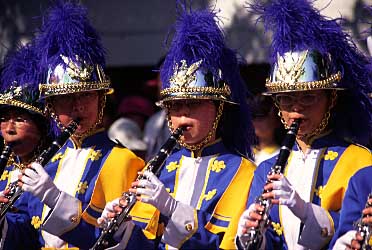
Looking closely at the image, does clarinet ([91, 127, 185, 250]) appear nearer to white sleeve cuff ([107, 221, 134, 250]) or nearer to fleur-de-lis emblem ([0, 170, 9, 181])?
white sleeve cuff ([107, 221, 134, 250])

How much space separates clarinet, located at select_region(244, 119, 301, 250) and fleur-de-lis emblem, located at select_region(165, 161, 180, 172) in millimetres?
866

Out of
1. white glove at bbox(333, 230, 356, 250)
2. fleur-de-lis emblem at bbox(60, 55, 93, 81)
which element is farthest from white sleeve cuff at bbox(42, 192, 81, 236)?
white glove at bbox(333, 230, 356, 250)

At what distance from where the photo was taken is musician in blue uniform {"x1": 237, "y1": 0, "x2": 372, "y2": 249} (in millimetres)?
5984

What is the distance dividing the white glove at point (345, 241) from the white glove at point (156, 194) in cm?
101

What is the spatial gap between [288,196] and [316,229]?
0.92ft

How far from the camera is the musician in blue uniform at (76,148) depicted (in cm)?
649

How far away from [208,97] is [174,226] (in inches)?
32.4

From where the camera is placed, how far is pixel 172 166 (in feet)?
21.6

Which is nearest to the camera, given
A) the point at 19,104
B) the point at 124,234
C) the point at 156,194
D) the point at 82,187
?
the point at 156,194

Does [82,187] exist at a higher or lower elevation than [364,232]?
lower

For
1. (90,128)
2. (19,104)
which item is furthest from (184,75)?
(19,104)

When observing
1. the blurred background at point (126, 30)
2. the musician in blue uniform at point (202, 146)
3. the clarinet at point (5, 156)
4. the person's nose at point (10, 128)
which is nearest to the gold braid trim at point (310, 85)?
the musician in blue uniform at point (202, 146)

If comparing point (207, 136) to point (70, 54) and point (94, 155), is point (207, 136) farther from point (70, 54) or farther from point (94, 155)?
point (70, 54)

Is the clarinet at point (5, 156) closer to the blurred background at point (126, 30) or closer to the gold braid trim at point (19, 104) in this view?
the gold braid trim at point (19, 104)
